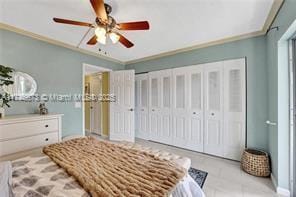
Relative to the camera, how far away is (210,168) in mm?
2617

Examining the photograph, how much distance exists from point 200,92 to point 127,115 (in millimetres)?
2025

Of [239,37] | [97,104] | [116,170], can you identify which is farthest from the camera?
[97,104]

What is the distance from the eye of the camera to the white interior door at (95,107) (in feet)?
16.3

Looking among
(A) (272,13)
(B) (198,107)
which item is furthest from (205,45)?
(B) (198,107)

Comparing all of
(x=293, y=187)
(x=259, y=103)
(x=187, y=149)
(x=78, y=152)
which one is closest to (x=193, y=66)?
(x=259, y=103)

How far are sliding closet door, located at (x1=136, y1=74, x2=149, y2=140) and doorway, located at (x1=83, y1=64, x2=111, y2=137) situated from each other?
3.26 feet

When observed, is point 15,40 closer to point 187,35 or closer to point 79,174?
point 79,174

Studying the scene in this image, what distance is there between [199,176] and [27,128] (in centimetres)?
274

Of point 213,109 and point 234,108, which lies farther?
point 213,109

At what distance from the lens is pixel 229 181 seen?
2.23 m

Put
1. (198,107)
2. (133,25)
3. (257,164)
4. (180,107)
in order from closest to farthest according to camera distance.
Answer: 1. (133,25)
2. (257,164)
3. (198,107)
4. (180,107)

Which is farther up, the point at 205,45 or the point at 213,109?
the point at 205,45

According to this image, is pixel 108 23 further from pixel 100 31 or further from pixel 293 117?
pixel 293 117

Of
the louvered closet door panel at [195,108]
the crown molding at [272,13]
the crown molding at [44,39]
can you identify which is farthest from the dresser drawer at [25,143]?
the crown molding at [272,13]
